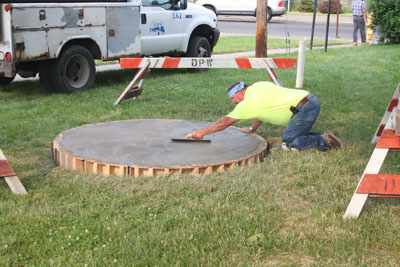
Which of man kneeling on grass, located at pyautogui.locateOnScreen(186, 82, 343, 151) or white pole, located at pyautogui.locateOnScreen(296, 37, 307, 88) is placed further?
white pole, located at pyautogui.locateOnScreen(296, 37, 307, 88)

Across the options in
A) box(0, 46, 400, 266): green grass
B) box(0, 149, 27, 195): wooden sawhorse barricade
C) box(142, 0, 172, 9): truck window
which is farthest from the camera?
box(142, 0, 172, 9): truck window

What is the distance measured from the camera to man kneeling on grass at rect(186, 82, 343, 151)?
5.30m

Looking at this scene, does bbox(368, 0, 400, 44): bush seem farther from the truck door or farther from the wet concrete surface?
the wet concrete surface

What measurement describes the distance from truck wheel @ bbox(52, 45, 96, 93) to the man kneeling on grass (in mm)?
3903

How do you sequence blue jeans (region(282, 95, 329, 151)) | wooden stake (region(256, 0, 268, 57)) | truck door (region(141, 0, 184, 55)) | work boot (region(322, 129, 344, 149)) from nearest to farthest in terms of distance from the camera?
blue jeans (region(282, 95, 329, 151)) < work boot (region(322, 129, 344, 149)) < truck door (region(141, 0, 184, 55)) < wooden stake (region(256, 0, 268, 57))

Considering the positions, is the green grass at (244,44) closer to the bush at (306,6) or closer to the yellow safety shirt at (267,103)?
the yellow safety shirt at (267,103)

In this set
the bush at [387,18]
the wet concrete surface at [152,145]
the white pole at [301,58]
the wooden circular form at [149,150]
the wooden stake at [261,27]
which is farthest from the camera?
the bush at [387,18]

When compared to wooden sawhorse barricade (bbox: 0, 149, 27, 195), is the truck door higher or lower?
higher

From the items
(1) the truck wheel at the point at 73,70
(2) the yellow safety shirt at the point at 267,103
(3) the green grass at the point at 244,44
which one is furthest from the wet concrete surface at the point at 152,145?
(3) the green grass at the point at 244,44

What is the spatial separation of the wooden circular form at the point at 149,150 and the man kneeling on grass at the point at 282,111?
286 mm

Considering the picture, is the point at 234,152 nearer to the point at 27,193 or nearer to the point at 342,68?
the point at 27,193

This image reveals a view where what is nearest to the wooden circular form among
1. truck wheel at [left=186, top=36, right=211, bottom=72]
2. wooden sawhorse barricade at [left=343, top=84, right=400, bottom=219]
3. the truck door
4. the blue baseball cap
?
the blue baseball cap

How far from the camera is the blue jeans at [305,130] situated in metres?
5.63

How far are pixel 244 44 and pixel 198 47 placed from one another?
637cm
